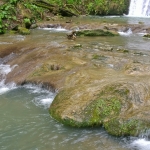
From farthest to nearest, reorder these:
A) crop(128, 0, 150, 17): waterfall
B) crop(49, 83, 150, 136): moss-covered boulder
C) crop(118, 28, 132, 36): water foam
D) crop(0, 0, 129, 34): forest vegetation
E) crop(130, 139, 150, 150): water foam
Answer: crop(128, 0, 150, 17): waterfall, crop(0, 0, 129, 34): forest vegetation, crop(118, 28, 132, 36): water foam, crop(49, 83, 150, 136): moss-covered boulder, crop(130, 139, 150, 150): water foam

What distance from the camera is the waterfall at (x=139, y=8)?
28781 mm

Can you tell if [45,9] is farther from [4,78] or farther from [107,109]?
[107,109]

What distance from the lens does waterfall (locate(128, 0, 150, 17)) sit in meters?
28.8

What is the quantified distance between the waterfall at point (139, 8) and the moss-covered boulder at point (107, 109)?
23242mm

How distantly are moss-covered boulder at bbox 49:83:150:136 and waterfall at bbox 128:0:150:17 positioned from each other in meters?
23.2

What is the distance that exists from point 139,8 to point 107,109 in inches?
979

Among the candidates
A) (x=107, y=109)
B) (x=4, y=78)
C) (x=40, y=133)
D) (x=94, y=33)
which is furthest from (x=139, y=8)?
(x=40, y=133)

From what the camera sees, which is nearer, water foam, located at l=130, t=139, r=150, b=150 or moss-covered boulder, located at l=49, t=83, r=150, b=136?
water foam, located at l=130, t=139, r=150, b=150

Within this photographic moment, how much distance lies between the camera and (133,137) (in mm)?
5848

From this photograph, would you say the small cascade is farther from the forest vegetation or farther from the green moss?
the forest vegetation

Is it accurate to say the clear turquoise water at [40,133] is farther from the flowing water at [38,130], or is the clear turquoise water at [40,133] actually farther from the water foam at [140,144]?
the water foam at [140,144]

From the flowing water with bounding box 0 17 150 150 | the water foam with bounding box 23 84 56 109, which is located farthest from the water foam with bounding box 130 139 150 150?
the water foam with bounding box 23 84 56 109

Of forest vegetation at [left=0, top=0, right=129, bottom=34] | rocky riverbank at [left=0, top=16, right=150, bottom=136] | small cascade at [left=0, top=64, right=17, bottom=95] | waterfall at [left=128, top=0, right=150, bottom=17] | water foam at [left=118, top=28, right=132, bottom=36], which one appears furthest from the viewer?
waterfall at [left=128, top=0, right=150, bottom=17]

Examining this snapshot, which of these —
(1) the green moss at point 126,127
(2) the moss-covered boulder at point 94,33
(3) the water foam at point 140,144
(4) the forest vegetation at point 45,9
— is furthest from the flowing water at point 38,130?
(4) the forest vegetation at point 45,9
